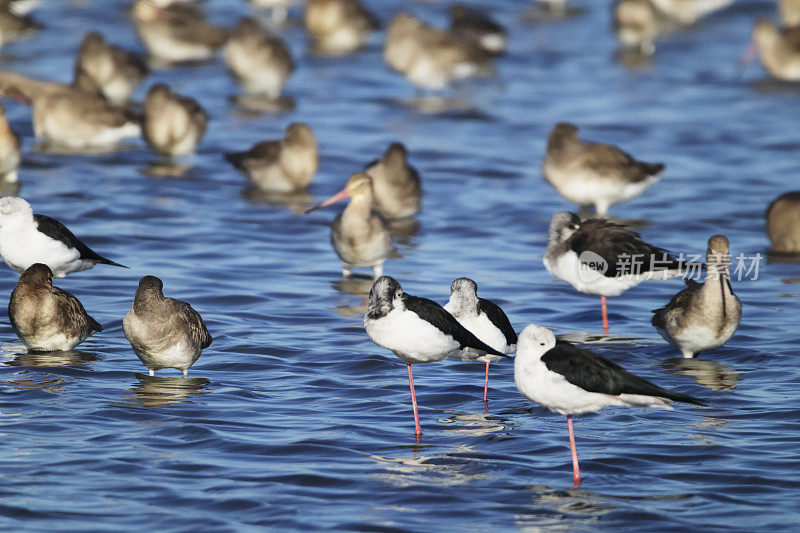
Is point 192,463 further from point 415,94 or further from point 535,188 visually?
point 415,94

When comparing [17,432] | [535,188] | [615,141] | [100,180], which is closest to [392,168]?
[535,188]

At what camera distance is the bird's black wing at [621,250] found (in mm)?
11258

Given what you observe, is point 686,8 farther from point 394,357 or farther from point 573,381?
point 573,381

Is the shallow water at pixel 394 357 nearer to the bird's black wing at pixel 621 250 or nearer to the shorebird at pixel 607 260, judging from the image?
the shorebird at pixel 607 260

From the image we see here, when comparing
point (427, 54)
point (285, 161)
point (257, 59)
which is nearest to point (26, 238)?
point (285, 161)

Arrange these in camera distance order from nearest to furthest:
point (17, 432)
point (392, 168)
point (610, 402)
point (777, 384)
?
point (610, 402)
point (17, 432)
point (777, 384)
point (392, 168)

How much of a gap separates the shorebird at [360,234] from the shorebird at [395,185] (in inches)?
77.3

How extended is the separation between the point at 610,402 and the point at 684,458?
75 cm

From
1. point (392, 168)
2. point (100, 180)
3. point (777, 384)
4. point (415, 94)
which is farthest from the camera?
point (415, 94)

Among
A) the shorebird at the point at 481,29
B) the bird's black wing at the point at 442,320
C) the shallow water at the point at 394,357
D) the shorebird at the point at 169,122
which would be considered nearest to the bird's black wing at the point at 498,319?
the shallow water at the point at 394,357

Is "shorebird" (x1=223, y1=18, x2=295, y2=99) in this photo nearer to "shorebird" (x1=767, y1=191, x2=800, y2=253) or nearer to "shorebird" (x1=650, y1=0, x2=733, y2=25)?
"shorebird" (x1=767, y1=191, x2=800, y2=253)

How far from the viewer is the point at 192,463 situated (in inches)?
308

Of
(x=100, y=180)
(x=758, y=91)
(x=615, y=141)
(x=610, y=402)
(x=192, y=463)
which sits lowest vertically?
(x=192, y=463)

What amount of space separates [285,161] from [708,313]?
7.79 m
